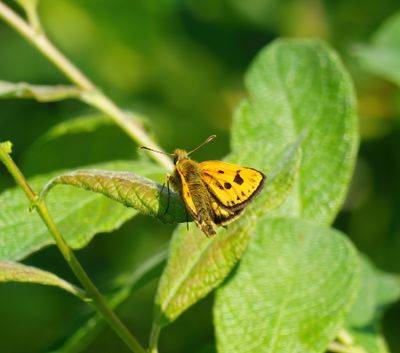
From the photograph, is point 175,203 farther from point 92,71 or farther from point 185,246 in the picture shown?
point 92,71

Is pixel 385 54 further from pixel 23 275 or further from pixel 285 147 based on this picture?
pixel 23 275

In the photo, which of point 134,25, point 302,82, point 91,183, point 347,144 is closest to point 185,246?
point 91,183

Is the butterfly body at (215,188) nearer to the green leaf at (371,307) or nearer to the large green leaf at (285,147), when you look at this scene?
the large green leaf at (285,147)

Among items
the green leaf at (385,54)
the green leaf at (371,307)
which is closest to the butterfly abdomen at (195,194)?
the green leaf at (371,307)

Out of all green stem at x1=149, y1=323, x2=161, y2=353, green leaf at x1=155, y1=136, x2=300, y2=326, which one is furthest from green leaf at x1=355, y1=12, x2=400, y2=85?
green stem at x1=149, y1=323, x2=161, y2=353

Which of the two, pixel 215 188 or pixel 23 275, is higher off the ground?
pixel 23 275

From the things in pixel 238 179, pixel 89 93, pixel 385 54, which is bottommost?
pixel 385 54

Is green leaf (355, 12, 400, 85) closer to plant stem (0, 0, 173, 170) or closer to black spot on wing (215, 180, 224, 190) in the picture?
plant stem (0, 0, 173, 170)

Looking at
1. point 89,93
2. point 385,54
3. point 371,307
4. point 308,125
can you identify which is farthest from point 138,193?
point 385,54
